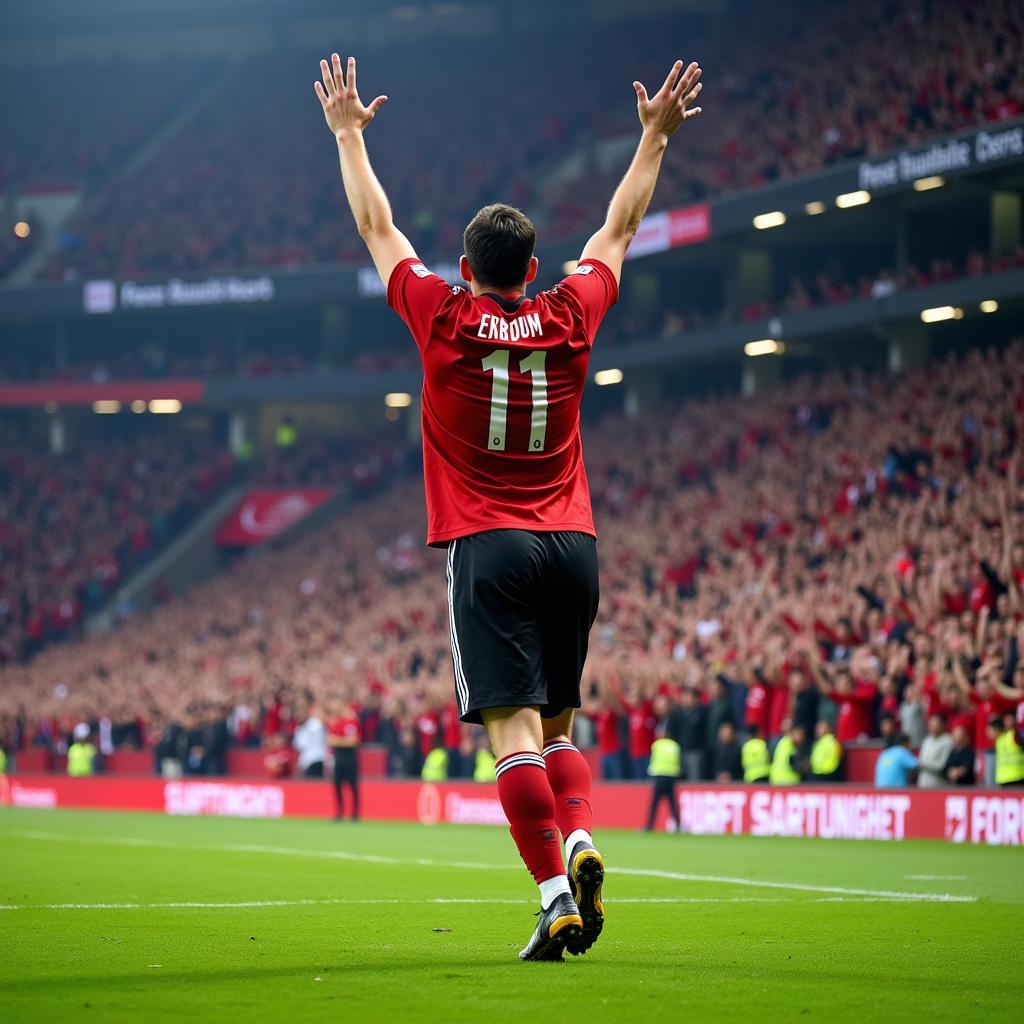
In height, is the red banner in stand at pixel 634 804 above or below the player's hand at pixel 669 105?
below

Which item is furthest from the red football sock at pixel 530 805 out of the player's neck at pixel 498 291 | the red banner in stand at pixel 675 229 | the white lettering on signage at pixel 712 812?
the red banner in stand at pixel 675 229

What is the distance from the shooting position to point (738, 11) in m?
48.5

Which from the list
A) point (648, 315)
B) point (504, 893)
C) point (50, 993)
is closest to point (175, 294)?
point (648, 315)

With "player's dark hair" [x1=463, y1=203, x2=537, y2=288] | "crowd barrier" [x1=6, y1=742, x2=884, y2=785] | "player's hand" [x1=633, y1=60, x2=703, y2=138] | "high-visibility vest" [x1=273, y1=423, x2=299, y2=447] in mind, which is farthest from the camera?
"high-visibility vest" [x1=273, y1=423, x2=299, y2=447]

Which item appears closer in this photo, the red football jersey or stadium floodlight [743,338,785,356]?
the red football jersey

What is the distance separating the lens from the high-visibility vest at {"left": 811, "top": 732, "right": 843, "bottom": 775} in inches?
813

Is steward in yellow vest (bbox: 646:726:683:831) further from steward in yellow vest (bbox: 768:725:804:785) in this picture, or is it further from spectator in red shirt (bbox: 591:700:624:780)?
spectator in red shirt (bbox: 591:700:624:780)

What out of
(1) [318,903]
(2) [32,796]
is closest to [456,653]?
(1) [318,903]

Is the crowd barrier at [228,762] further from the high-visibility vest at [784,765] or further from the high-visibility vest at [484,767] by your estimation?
the high-visibility vest at [784,765]

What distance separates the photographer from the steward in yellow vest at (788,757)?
20.9 meters

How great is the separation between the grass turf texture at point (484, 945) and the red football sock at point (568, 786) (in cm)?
49

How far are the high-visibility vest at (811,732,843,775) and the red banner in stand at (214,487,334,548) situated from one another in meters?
30.7

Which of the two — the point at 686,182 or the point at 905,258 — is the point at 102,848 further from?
the point at 686,182

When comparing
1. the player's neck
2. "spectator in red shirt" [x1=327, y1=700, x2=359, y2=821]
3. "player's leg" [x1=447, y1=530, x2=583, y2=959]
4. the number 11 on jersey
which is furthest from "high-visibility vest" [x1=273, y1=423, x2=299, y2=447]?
"player's leg" [x1=447, y1=530, x2=583, y2=959]
